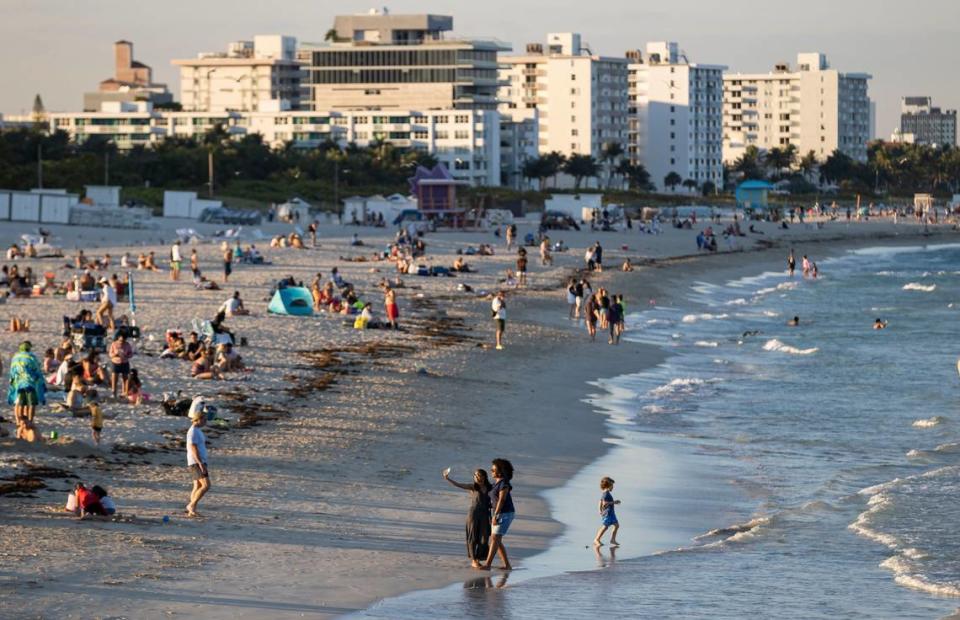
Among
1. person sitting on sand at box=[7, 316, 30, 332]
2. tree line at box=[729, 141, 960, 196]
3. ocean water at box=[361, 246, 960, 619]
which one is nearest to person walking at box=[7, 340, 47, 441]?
ocean water at box=[361, 246, 960, 619]

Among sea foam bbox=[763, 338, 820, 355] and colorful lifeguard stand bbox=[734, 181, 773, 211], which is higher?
colorful lifeguard stand bbox=[734, 181, 773, 211]

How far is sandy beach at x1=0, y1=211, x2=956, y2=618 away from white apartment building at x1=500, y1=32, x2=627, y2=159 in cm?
12032

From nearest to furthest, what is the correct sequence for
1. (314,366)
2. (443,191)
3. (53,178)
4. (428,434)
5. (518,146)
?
(428,434), (314,366), (443,191), (53,178), (518,146)

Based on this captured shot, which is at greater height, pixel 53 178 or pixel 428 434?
pixel 53 178

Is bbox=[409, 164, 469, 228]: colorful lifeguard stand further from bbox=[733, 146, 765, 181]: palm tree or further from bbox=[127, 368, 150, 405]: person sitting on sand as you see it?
bbox=[733, 146, 765, 181]: palm tree

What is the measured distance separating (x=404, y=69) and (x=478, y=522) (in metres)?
126

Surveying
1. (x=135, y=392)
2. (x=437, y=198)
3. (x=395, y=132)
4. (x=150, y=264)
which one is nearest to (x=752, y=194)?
(x=395, y=132)

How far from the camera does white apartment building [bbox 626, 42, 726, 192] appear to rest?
6486 inches

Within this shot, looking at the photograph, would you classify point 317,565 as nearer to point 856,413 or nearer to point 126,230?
point 856,413

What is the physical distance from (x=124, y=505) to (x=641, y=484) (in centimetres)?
765

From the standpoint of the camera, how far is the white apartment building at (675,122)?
6486 inches

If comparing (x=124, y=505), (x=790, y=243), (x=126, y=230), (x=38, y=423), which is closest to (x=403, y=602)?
(x=124, y=505)

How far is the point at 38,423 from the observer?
1945 cm

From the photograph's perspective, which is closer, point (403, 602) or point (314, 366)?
point (403, 602)
